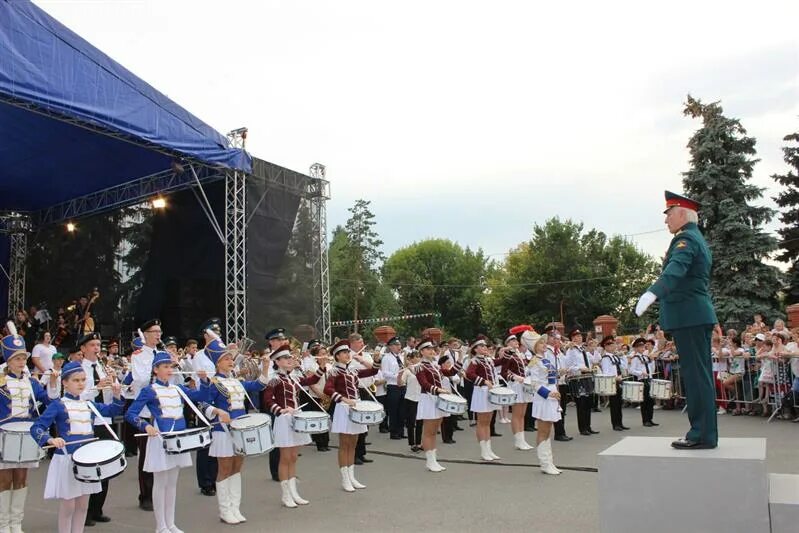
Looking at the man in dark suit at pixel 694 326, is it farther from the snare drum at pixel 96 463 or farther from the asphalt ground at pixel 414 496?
the snare drum at pixel 96 463

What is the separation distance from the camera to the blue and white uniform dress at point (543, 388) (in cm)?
885

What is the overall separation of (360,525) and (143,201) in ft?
47.6

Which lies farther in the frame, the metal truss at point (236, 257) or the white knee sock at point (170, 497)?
the metal truss at point (236, 257)

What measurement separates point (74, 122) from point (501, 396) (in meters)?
10.1

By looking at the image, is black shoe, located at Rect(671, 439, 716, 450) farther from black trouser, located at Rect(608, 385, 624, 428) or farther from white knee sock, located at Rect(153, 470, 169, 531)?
black trouser, located at Rect(608, 385, 624, 428)

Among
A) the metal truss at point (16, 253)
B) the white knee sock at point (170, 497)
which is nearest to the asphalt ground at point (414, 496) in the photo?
the white knee sock at point (170, 497)

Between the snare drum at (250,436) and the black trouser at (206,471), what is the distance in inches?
76.6

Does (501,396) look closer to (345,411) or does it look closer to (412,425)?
(345,411)

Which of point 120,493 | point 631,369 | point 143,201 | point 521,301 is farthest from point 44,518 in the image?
point 521,301

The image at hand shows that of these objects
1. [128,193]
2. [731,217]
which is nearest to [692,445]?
[128,193]

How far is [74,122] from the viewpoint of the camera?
13.6 m

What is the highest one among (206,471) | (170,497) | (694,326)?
(694,326)

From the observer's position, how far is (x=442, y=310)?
59531 millimetres

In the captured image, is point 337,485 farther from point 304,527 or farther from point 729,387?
point 729,387
